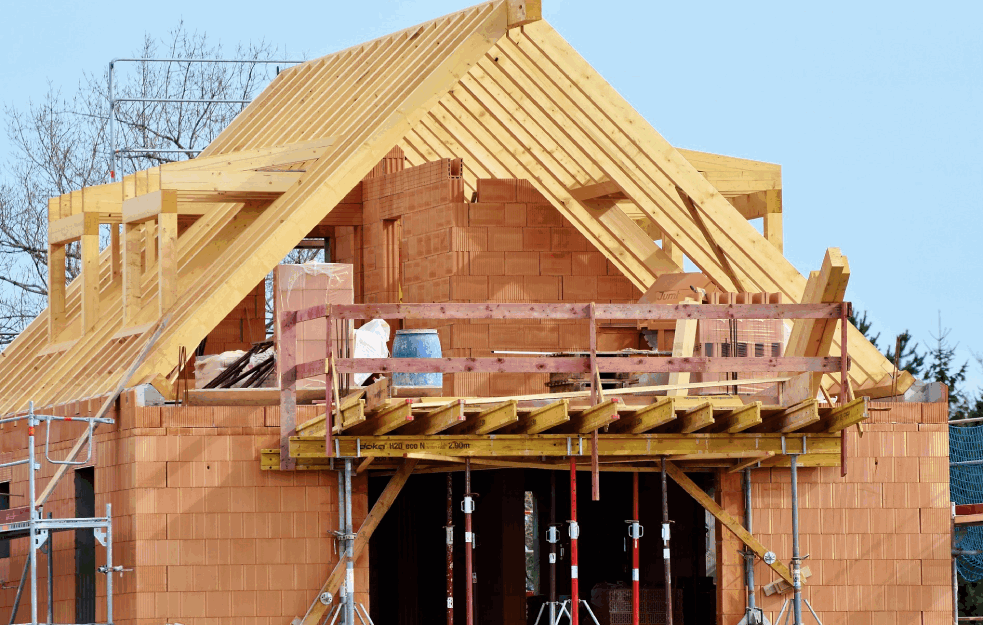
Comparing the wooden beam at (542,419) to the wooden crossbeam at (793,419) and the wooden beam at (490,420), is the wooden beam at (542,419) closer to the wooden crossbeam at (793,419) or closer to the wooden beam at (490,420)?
the wooden beam at (490,420)

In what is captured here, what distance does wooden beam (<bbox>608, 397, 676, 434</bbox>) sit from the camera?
45.6 ft

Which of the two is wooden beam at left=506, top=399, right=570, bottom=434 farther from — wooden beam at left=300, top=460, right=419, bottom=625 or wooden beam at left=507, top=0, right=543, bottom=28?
wooden beam at left=507, top=0, right=543, bottom=28

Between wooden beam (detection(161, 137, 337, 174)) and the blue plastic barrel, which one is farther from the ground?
wooden beam (detection(161, 137, 337, 174))

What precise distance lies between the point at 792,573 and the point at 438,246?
569cm

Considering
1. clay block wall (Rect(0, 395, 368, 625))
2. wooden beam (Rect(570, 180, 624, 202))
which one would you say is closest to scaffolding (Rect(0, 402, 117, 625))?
clay block wall (Rect(0, 395, 368, 625))

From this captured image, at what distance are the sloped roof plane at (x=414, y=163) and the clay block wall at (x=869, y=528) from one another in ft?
3.00

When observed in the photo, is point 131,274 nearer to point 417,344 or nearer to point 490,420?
point 417,344

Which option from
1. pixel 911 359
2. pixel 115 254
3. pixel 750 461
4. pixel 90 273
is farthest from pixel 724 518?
pixel 911 359

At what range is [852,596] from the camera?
15.7m

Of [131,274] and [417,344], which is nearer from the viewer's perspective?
[417,344]

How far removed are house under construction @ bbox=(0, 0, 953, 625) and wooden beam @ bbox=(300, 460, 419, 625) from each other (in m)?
0.03

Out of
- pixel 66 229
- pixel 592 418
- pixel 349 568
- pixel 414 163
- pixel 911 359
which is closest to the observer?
pixel 592 418

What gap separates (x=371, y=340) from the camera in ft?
56.1

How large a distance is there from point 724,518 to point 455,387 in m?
3.90
